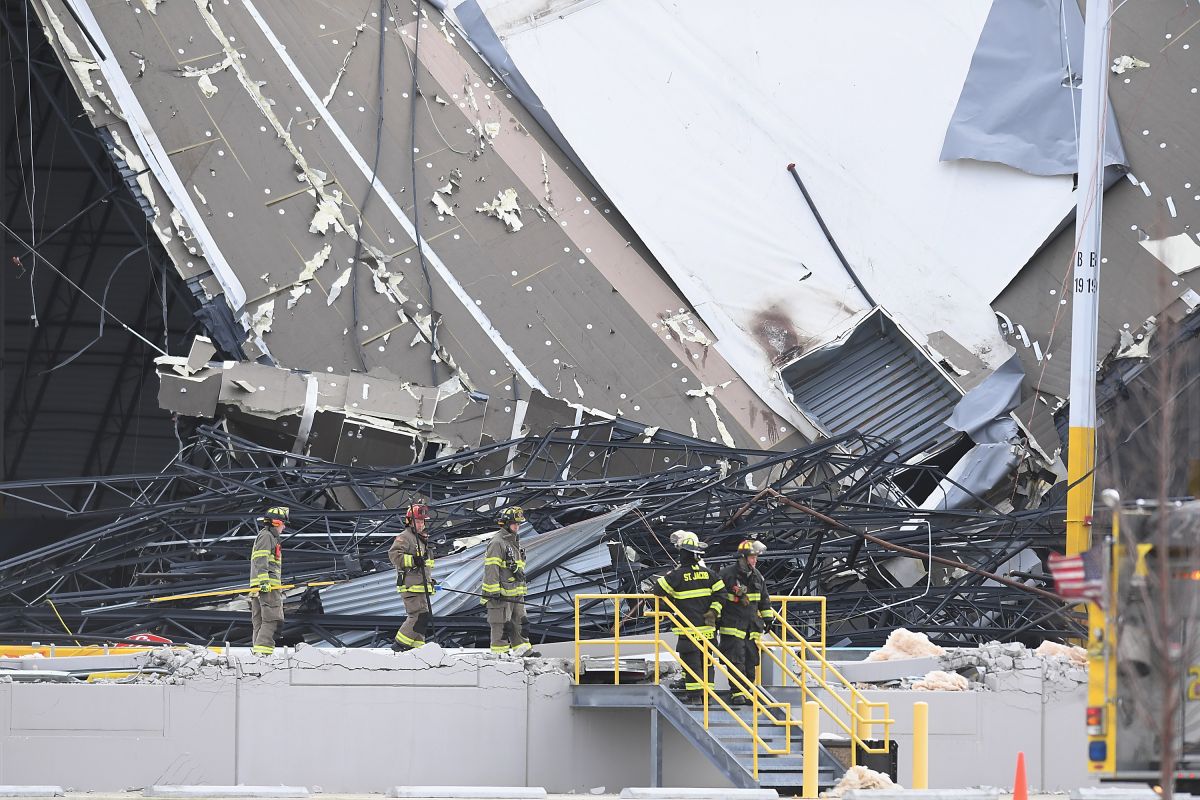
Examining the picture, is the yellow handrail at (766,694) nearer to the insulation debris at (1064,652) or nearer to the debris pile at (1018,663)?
the debris pile at (1018,663)

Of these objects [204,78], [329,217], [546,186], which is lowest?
[329,217]

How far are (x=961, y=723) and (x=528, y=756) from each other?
4.02 metres

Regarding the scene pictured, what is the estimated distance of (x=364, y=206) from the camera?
73.6 ft

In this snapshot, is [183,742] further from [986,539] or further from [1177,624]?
[986,539]

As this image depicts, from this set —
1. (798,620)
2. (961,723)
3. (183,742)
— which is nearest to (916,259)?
(798,620)

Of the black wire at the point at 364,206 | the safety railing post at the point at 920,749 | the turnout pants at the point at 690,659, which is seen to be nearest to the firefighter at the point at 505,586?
the turnout pants at the point at 690,659

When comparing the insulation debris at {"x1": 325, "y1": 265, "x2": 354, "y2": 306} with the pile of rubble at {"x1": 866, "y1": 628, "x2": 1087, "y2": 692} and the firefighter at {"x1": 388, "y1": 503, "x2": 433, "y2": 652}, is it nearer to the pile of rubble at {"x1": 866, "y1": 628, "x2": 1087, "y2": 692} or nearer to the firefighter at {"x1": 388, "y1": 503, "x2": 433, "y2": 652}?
the firefighter at {"x1": 388, "y1": 503, "x2": 433, "y2": 652}

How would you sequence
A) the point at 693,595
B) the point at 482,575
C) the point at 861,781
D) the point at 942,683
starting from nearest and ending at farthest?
the point at 861,781
the point at 693,595
the point at 942,683
the point at 482,575

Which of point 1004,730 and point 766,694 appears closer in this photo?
point 766,694

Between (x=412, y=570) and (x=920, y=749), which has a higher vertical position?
(x=412, y=570)

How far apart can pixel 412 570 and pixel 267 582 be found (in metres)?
1.37

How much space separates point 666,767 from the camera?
14.6 m

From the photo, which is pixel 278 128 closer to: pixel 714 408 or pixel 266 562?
pixel 714 408

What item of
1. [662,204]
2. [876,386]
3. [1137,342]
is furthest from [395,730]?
[1137,342]
